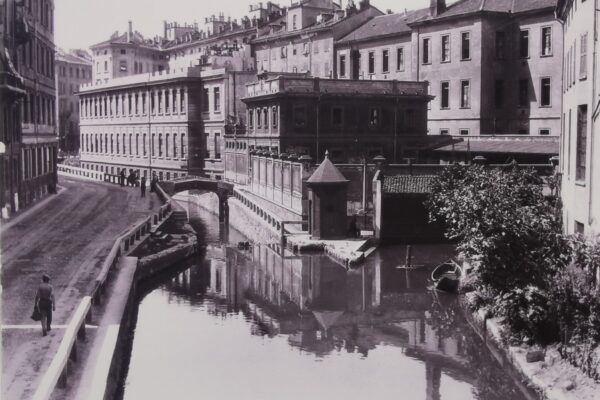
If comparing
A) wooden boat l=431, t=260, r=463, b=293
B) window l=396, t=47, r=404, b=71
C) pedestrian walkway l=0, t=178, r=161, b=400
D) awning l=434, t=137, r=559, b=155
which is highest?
window l=396, t=47, r=404, b=71

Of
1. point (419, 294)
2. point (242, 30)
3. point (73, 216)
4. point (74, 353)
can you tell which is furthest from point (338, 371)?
point (242, 30)

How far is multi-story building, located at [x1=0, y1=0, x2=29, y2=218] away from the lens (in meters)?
36.3

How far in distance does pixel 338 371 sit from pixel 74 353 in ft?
20.9

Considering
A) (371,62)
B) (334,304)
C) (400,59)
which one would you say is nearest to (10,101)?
(334,304)

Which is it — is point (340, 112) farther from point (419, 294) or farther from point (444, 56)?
point (419, 294)

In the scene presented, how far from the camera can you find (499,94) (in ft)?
186

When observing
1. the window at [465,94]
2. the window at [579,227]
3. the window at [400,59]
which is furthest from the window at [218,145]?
the window at [579,227]

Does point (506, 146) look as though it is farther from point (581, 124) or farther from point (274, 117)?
point (581, 124)

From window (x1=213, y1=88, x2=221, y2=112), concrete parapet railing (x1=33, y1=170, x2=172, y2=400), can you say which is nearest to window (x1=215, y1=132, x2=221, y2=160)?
window (x1=213, y1=88, x2=221, y2=112)

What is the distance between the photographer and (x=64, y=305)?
20812mm

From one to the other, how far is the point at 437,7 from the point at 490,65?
6.20 meters

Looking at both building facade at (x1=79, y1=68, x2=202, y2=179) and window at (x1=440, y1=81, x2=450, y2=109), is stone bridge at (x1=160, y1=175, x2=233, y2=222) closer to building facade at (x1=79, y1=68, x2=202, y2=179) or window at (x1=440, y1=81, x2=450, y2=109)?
building facade at (x1=79, y1=68, x2=202, y2=179)

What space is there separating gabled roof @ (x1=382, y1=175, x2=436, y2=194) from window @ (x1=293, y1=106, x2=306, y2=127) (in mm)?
17844

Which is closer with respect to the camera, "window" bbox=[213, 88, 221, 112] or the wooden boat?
the wooden boat
